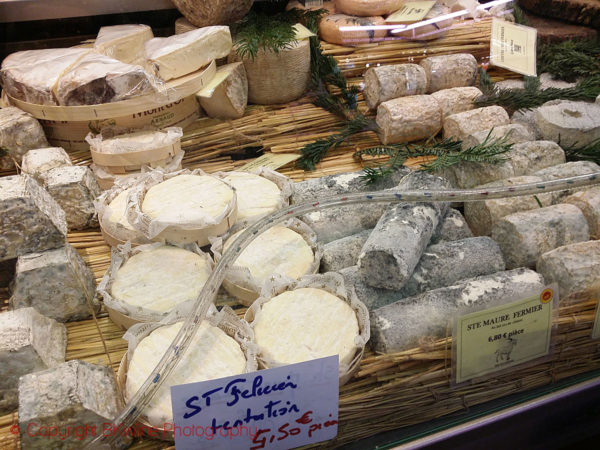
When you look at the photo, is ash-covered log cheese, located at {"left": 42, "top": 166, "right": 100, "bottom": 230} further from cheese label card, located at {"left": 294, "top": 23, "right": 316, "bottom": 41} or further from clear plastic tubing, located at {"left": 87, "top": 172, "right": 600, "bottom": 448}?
cheese label card, located at {"left": 294, "top": 23, "right": 316, "bottom": 41}

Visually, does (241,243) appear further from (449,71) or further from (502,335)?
(449,71)

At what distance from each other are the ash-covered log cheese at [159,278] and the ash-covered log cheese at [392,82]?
1.21 metres

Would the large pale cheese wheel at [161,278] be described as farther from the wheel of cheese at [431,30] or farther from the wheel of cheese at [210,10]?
the wheel of cheese at [431,30]

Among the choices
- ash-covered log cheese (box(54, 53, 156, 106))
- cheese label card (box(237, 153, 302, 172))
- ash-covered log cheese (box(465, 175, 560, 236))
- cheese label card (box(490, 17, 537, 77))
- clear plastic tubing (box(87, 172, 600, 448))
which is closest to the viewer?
clear plastic tubing (box(87, 172, 600, 448))

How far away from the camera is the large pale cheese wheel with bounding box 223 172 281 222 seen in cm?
172

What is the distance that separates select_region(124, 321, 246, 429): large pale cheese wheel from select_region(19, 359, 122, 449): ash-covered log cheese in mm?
79

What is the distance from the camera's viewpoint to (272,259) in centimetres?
156

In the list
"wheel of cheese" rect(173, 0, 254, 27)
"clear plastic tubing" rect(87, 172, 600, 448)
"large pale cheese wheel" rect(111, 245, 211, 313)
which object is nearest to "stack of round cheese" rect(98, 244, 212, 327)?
"large pale cheese wheel" rect(111, 245, 211, 313)

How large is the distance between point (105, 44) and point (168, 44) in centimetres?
24

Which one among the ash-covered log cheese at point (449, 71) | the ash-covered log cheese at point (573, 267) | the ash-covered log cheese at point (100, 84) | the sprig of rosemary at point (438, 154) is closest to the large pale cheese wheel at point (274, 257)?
the sprig of rosemary at point (438, 154)

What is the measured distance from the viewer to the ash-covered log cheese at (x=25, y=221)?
4.49 ft

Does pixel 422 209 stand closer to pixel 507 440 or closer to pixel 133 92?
pixel 507 440

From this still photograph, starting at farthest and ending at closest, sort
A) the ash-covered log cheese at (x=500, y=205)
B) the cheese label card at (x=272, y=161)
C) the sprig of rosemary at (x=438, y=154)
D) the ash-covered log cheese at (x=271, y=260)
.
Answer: the cheese label card at (x=272, y=161), the sprig of rosemary at (x=438, y=154), the ash-covered log cheese at (x=500, y=205), the ash-covered log cheese at (x=271, y=260)

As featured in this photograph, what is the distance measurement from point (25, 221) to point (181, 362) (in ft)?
1.82
